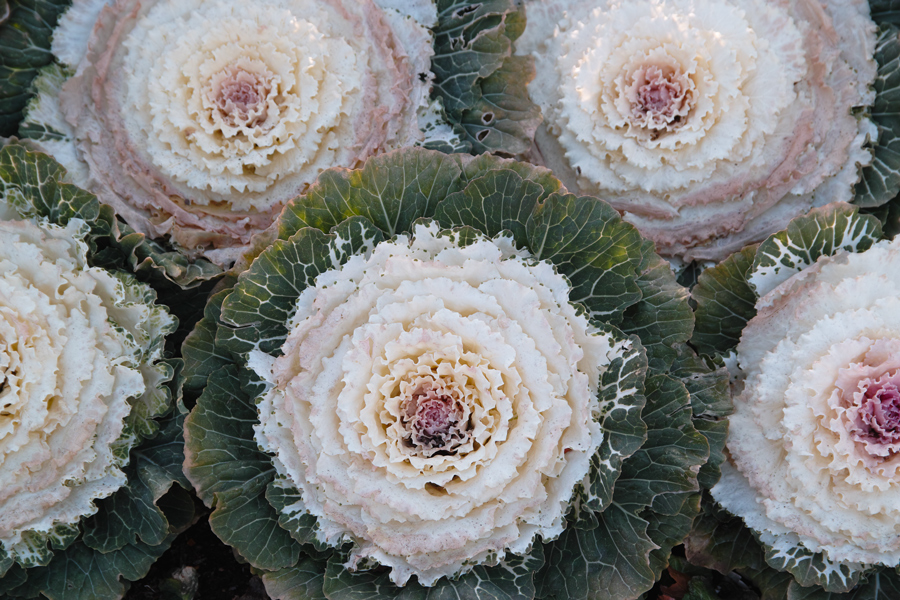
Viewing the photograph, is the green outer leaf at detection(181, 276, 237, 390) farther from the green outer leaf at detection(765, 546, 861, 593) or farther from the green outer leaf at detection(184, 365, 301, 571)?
the green outer leaf at detection(765, 546, 861, 593)

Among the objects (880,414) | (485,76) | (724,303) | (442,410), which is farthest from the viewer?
(485,76)

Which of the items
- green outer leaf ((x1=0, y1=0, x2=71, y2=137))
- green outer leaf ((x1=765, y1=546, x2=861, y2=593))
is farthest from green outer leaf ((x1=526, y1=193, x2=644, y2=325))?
green outer leaf ((x1=0, y1=0, x2=71, y2=137))

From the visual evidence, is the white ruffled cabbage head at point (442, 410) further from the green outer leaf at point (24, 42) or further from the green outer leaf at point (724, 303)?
the green outer leaf at point (24, 42)

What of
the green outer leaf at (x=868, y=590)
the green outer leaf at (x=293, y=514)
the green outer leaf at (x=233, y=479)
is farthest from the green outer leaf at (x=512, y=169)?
the green outer leaf at (x=868, y=590)

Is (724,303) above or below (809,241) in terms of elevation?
below

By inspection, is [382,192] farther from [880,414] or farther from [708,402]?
[880,414]

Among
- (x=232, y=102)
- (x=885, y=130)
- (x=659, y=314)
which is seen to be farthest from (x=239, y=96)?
(x=885, y=130)

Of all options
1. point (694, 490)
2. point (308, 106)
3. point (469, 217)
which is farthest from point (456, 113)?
point (694, 490)
